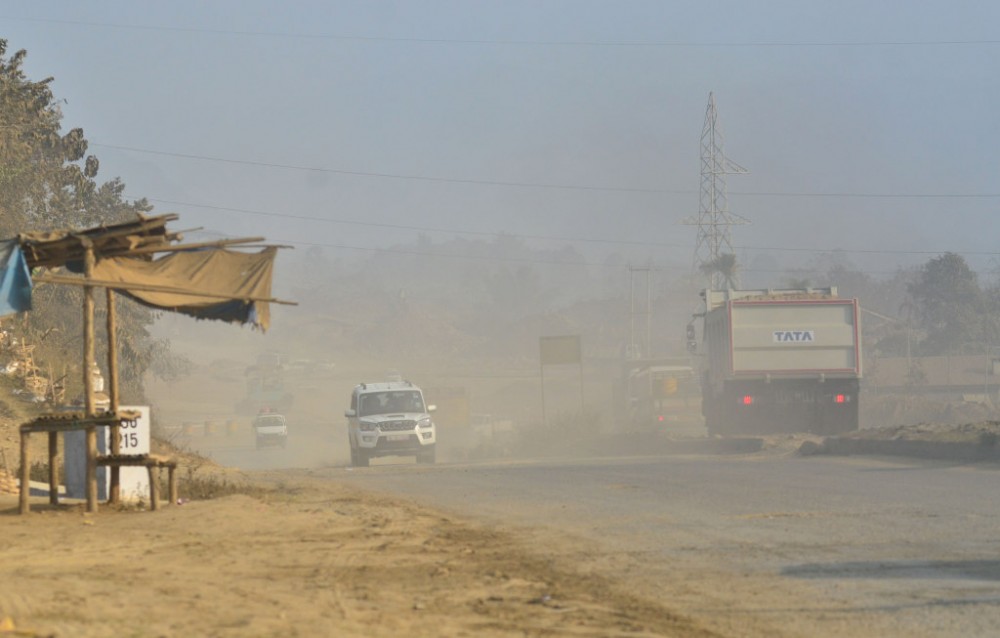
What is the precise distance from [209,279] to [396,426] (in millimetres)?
16230

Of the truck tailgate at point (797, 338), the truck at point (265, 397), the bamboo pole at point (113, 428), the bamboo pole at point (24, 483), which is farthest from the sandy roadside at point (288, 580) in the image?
the truck at point (265, 397)

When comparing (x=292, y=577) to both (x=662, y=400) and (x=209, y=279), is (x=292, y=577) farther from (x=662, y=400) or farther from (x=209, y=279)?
(x=662, y=400)

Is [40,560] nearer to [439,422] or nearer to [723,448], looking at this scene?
[723,448]

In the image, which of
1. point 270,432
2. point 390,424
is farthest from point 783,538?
point 270,432

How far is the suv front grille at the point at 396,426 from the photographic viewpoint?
101 ft

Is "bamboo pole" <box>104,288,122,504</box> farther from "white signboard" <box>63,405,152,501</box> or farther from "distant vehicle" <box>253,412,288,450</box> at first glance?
"distant vehicle" <box>253,412,288,450</box>

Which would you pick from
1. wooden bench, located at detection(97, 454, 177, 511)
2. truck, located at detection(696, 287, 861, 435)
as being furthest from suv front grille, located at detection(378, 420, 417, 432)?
wooden bench, located at detection(97, 454, 177, 511)

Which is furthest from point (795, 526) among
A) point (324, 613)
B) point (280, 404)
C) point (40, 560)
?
point (280, 404)

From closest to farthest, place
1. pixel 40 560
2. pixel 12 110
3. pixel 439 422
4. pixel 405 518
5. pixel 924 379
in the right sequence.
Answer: pixel 40 560 < pixel 405 518 < pixel 12 110 < pixel 924 379 < pixel 439 422

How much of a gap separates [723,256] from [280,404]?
35.2 meters

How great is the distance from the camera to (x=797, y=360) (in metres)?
32.7

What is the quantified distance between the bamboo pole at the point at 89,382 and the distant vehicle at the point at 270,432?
45.7m

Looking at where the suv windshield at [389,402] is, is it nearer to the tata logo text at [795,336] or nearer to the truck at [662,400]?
the tata logo text at [795,336]

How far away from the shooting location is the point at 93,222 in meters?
45.6
